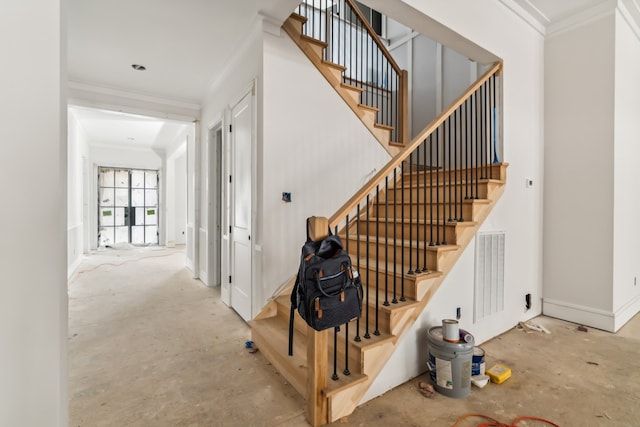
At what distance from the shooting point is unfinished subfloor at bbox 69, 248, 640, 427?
1798mm

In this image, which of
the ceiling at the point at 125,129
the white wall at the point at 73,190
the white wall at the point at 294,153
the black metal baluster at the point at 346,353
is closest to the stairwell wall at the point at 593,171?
the white wall at the point at 294,153

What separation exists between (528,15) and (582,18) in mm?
549

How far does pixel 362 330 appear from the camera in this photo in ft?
6.91

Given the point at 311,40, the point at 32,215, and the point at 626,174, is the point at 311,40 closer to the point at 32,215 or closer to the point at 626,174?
the point at 32,215

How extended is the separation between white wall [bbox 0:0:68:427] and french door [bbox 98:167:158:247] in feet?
29.5

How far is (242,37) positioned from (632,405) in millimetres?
4215

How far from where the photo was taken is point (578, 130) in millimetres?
3254

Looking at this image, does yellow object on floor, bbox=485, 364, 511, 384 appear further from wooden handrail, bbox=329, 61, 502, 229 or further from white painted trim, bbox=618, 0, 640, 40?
white painted trim, bbox=618, 0, 640, 40

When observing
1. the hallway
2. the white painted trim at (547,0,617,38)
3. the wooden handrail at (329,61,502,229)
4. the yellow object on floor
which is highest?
the white painted trim at (547,0,617,38)

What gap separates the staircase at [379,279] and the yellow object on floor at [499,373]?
0.65m

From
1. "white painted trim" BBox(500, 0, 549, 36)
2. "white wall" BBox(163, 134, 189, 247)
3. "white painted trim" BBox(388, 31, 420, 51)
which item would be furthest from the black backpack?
"white wall" BBox(163, 134, 189, 247)

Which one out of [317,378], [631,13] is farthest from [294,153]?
[631,13]

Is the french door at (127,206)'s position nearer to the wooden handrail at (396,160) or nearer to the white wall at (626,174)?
the wooden handrail at (396,160)

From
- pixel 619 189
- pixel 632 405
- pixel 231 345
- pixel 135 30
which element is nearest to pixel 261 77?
pixel 135 30
